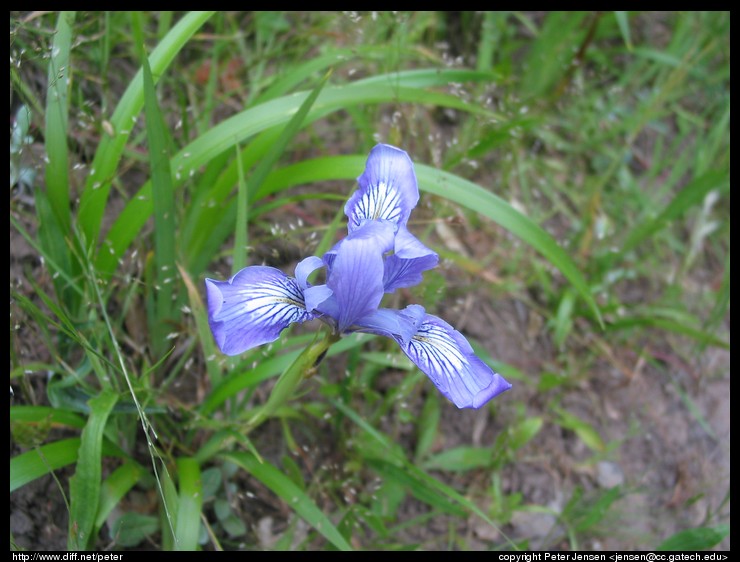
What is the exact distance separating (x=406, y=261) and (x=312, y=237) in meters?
0.60

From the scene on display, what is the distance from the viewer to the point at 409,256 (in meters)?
1.44

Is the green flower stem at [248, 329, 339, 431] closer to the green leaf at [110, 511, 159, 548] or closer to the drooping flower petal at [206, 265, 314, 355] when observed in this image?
the drooping flower petal at [206, 265, 314, 355]

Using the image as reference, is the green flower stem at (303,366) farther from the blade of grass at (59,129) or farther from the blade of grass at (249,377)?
the blade of grass at (59,129)

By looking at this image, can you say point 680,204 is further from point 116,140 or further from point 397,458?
point 116,140

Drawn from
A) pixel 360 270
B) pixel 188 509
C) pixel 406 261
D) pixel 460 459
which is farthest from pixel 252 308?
pixel 460 459

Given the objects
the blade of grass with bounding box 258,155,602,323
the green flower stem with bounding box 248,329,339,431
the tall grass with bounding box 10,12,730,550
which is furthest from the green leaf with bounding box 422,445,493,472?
the green flower stem with bounding box 248,329,339,431

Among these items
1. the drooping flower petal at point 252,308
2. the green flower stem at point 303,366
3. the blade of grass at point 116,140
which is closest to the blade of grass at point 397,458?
the green flower stem at point 303,366

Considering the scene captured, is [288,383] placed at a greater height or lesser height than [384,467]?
greater

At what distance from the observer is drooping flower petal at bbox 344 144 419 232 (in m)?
1.62

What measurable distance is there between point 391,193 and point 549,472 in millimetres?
1632
